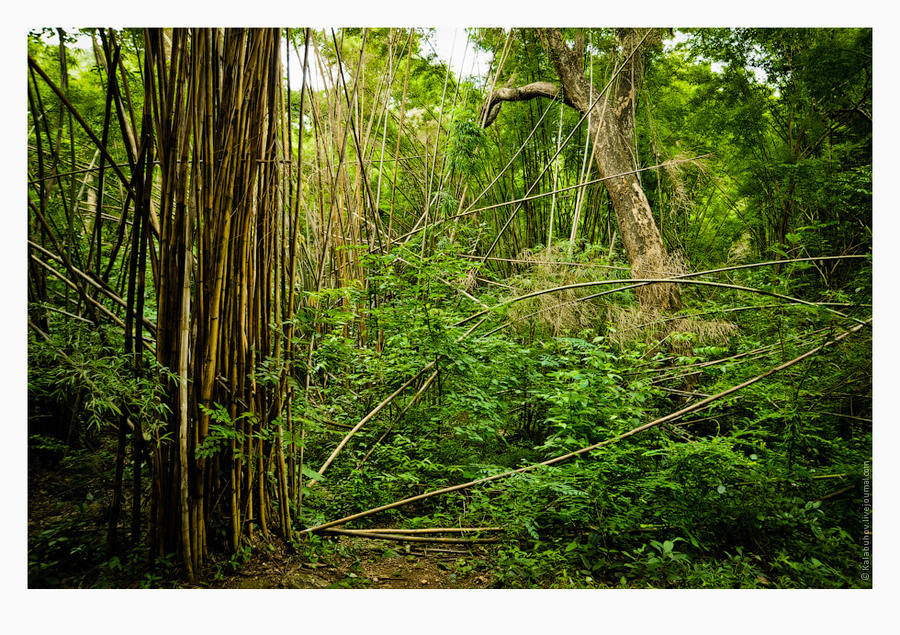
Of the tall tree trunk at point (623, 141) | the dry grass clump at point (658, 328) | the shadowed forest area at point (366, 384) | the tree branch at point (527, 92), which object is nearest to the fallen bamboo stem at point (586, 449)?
the shadowed forest area at point (366, 384)

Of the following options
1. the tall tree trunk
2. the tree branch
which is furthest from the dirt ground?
the tree branch

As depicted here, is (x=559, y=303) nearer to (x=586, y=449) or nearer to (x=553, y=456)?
(x=553, y=456)

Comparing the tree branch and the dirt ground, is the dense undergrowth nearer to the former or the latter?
the dirt ground

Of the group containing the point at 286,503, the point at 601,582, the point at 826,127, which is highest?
the point at 826,127

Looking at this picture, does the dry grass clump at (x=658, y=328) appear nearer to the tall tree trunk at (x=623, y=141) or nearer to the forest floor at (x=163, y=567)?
the tall tree trunk at (x=623, y=141)

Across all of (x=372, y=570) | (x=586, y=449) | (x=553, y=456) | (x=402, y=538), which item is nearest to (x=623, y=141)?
(x=553, y=456)

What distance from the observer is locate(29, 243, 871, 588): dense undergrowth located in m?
1.33

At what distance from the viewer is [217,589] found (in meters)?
1.17

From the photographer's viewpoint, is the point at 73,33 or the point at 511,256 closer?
the point at 73,33

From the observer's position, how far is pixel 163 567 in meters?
1.15

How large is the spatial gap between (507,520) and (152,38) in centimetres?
160
